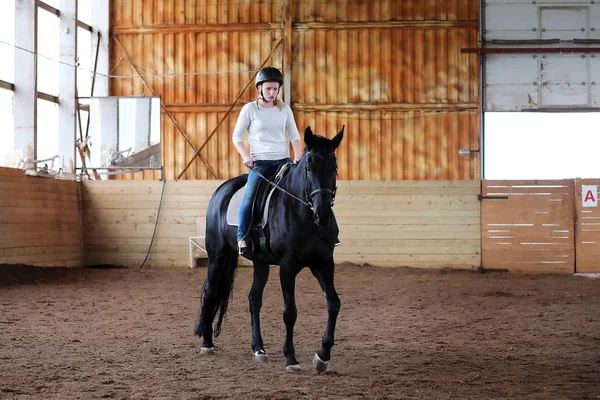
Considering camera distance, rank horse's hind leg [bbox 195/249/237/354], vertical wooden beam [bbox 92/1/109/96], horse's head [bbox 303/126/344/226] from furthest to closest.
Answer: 1. vertical wooden beam [bbox 92/1/109/96]
2. horse's hind leg [bbox 195/249/237/354]
3. horse's head [bbox 303/126/344/226]

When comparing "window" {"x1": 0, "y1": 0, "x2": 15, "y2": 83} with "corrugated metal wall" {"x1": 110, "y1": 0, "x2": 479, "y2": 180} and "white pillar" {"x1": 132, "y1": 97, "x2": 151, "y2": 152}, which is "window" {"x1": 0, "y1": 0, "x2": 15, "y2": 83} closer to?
"white pillar" {"x1": 132, "y1": 97, "x2": 151, "y2": 152}

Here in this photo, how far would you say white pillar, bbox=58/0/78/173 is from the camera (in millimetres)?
16016

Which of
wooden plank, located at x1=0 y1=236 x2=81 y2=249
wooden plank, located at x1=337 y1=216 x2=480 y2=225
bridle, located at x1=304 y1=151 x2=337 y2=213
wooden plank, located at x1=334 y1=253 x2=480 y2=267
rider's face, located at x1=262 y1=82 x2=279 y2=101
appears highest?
rider's face, located at x1=262 y1=82 x2=279 y2=101

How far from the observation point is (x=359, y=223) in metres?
15.0

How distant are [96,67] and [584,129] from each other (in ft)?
34.9

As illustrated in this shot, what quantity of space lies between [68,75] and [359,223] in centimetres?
662

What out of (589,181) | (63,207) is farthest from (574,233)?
(63,207)

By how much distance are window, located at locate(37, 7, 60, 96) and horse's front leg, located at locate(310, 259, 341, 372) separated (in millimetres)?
11485

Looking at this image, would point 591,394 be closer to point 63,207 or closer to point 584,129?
point 63,207

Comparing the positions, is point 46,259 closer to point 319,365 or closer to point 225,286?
point 225,286

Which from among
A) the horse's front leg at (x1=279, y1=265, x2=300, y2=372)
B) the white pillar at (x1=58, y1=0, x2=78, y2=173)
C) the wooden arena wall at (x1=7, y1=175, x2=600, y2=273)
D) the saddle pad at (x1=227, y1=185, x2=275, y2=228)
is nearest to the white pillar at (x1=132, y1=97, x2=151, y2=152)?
the wooden arena wall at (x1=7, y1=175, x2=600, y2=273)

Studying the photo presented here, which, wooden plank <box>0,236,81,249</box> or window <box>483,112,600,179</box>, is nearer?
wooden plank <box>0,236,81,249</box>

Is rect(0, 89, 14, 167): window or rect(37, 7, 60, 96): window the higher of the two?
rect(37, 7, 60, 96): window

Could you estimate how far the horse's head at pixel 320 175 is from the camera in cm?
499
